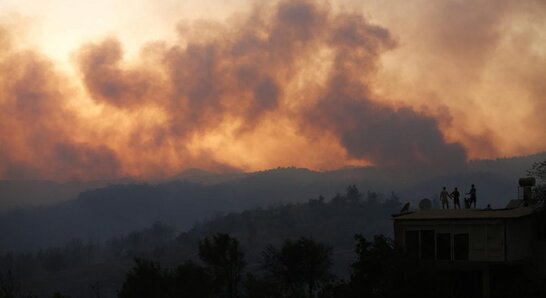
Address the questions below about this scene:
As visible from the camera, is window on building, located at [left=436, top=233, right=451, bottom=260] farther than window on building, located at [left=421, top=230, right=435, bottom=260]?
No

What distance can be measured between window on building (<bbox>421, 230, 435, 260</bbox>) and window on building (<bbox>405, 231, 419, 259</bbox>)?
1.36 ft

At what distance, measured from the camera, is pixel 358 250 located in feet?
180

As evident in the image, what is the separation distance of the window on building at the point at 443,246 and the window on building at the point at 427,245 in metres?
0.39

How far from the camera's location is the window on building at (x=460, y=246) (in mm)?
45125

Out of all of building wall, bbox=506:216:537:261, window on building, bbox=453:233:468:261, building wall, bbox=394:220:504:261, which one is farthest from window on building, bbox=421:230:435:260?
building wall, bbox=506:216:537:261

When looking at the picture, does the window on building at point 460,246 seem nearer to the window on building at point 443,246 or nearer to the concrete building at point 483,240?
the concrete building at point 483,240

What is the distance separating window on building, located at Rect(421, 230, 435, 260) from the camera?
46.6 meters

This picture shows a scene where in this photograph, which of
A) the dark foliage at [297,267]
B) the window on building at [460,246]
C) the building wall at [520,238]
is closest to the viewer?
the building wall at [520,238]

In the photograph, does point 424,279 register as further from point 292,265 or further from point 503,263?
point 292,265

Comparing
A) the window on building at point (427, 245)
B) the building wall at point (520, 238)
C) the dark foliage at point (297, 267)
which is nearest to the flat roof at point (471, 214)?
the building wall at point (520, 238)

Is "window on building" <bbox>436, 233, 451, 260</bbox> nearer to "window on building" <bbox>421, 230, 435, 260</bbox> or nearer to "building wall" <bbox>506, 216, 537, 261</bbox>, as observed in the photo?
"window on building" <bbox>421, 230, 435, 260</bbox>

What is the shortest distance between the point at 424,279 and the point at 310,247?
35.2 meters

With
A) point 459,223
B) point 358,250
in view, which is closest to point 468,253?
point 459,223

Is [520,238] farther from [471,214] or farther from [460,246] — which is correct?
[460,246]
